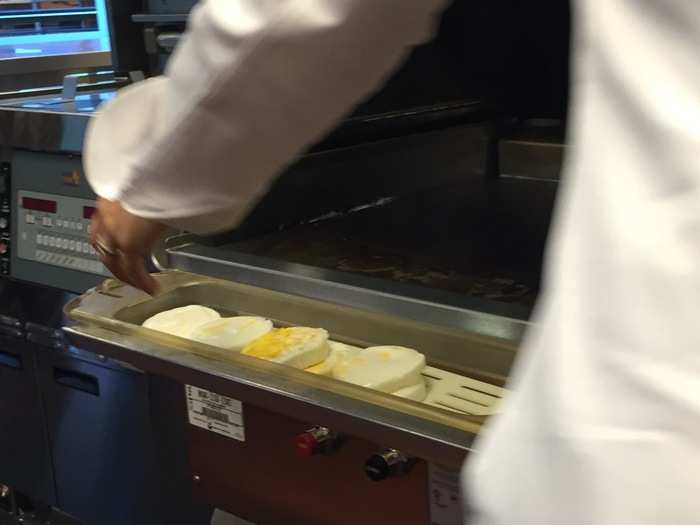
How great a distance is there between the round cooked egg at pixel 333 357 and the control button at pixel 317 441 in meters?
0.06

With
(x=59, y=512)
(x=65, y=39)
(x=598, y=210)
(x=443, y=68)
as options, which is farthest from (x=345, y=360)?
(x=65, y=39)

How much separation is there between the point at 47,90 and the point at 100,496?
714mm

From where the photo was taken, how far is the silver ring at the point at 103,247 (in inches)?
29.2

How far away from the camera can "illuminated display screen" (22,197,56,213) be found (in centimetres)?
135

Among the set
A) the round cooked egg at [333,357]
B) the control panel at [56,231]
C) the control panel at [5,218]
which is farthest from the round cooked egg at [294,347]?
the control panel at [5,218]

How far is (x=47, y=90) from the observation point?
5.40ft

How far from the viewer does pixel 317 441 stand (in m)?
0.91

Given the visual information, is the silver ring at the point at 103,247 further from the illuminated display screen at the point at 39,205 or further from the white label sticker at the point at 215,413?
the illuminated display screen at the point at 39,205

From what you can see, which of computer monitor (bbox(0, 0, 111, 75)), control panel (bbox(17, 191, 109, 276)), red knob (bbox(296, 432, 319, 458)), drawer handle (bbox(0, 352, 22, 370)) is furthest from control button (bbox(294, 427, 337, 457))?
computer monitor (bbox(0, 0, 111, 75))

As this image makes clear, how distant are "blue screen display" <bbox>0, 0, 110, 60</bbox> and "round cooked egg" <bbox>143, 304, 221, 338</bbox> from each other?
1.15 m

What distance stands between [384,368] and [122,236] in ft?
0.88

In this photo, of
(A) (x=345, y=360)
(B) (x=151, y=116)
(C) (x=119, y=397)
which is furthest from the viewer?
(C) (x=119, y=397)

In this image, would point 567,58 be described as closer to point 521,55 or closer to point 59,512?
→ point 521,55

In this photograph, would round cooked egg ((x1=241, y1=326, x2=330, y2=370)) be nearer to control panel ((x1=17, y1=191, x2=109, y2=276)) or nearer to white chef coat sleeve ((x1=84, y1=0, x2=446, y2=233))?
white chef coat sleeve ((x1=84, y1=0, x2=446, y2=233))
